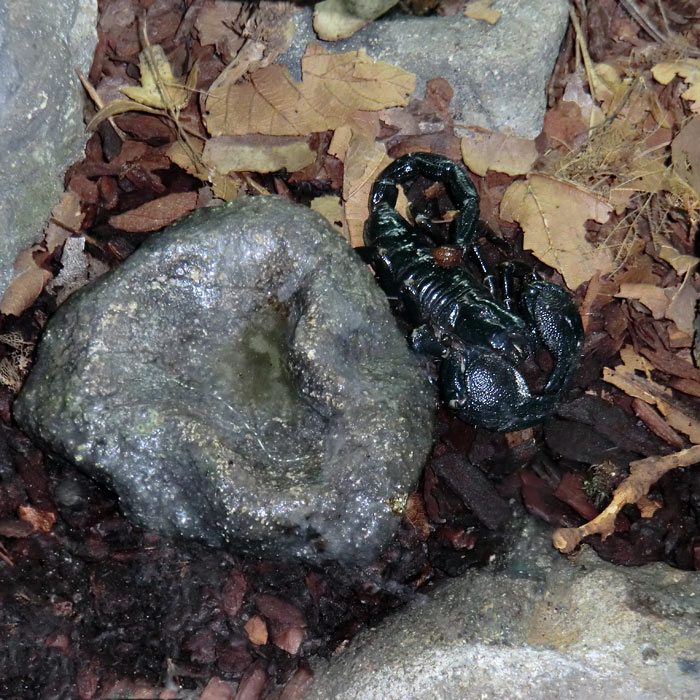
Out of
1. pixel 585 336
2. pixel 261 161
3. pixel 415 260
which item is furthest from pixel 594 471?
pixel 261 161

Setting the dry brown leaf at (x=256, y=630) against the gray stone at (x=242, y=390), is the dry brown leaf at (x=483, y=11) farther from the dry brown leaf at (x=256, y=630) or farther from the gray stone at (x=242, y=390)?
the dry brown leaf at (x=256, y=630)

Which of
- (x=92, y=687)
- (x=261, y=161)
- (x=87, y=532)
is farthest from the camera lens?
(x=261, y=161)

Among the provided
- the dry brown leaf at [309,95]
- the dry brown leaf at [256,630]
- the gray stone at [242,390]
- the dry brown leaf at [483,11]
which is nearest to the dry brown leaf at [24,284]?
the gray stone at [242,390]

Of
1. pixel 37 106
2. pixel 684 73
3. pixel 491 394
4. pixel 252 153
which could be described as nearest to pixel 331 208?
pixel 252 153

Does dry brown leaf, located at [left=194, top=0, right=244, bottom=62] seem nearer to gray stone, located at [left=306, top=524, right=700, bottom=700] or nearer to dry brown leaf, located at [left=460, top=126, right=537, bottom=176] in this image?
dry brown leaf, located at [left=460, top=126, right=537, bottom=176]

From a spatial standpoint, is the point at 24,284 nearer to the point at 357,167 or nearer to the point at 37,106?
the point at 37,106

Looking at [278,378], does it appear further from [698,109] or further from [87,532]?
[698,109]
